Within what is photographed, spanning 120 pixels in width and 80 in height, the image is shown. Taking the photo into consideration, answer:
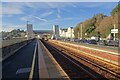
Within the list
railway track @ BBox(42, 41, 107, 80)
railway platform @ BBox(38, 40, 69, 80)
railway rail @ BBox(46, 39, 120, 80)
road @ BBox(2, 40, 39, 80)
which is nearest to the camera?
railway track @ BBox(42, 41, 107, 80)

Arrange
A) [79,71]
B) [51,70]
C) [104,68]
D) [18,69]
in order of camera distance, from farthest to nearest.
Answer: [104,68] < [18,69] < [51,70] < [79,71]

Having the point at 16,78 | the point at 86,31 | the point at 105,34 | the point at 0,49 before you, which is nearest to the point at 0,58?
the point at 0,49

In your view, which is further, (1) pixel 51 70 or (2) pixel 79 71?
(1) pixel 51 70

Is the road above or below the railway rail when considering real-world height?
above

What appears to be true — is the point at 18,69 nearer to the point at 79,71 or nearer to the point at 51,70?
the point at 51,70

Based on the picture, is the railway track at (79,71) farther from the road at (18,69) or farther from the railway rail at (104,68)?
the road at (18,69)

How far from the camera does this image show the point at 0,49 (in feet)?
97.4

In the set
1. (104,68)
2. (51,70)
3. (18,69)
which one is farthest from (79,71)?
(18,69)

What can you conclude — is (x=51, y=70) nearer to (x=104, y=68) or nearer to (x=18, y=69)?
(x=18, y=69)

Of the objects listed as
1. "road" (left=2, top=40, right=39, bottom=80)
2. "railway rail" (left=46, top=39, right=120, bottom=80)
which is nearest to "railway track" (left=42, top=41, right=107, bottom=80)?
"railway rail" (left=46, top=39, right=120, bottom=80)

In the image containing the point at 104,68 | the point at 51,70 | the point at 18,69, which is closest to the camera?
the point at 51,70

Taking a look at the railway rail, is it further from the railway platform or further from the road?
the road

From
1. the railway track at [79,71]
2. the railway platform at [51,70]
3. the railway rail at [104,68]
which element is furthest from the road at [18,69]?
the railway rail at [104,68]

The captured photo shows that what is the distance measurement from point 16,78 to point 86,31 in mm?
147111
